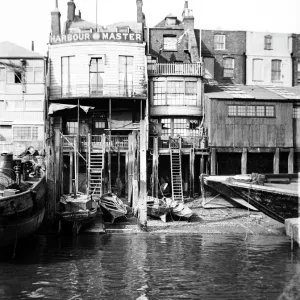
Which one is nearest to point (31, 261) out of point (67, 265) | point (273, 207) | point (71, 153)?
point (67, 265)

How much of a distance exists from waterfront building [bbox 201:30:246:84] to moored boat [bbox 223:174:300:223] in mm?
22745

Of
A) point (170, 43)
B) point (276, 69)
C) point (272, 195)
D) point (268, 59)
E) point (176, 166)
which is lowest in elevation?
point (272, 195)

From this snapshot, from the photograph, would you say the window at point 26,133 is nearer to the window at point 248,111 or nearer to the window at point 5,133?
the window at point 5,133

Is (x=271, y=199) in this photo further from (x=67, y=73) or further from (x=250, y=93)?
(x=67, y=73)

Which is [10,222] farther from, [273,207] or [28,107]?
[28,107]

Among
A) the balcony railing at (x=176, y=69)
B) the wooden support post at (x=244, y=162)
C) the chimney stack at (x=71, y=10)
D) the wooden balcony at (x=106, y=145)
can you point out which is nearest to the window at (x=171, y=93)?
the balcony railing at (x=176, y=69)

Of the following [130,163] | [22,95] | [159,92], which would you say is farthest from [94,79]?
[130,163]

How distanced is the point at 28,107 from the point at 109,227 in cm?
1753

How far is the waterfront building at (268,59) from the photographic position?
49.9 metres

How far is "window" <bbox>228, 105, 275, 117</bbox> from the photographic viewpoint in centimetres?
3766

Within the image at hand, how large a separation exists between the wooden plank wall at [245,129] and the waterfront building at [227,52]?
12.0 m

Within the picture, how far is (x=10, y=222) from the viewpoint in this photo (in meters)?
20.7

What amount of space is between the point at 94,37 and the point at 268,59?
19.2m

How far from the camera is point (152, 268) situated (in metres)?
19.1
